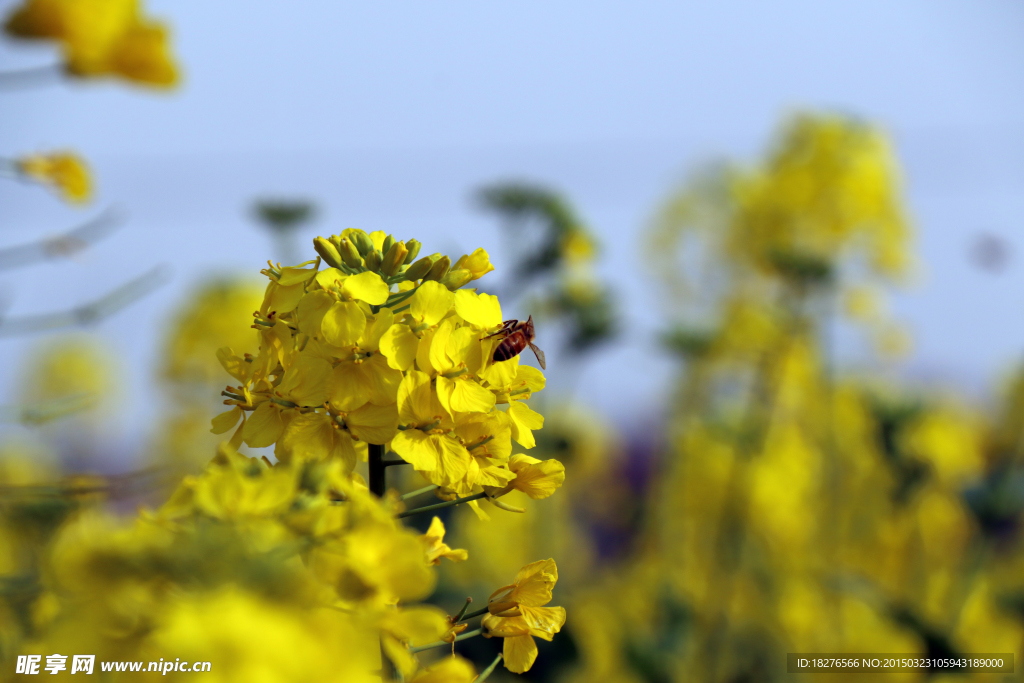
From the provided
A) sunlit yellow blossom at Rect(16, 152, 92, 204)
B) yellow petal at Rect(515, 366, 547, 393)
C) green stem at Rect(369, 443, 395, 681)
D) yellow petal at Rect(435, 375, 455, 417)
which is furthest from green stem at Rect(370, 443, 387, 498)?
sunlit yellow blossom at Rect(16, 152, 92, 204)

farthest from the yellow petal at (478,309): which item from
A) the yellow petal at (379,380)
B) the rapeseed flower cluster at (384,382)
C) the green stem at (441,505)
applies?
the green stem at (441,505)

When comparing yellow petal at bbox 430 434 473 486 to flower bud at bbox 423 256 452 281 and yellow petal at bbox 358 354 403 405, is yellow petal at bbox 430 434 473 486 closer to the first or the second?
yellow petal at bbox 358 354 403 405

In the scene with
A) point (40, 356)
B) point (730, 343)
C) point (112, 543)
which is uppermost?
point (112, 543)

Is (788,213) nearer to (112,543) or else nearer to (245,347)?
(245,347)

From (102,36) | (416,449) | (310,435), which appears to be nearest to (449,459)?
(416,449)

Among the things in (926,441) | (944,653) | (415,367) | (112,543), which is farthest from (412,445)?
(926,441)

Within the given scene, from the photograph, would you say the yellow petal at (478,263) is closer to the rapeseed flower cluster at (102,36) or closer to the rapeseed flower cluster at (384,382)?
the rapeseed flower cluster at (384,382)
